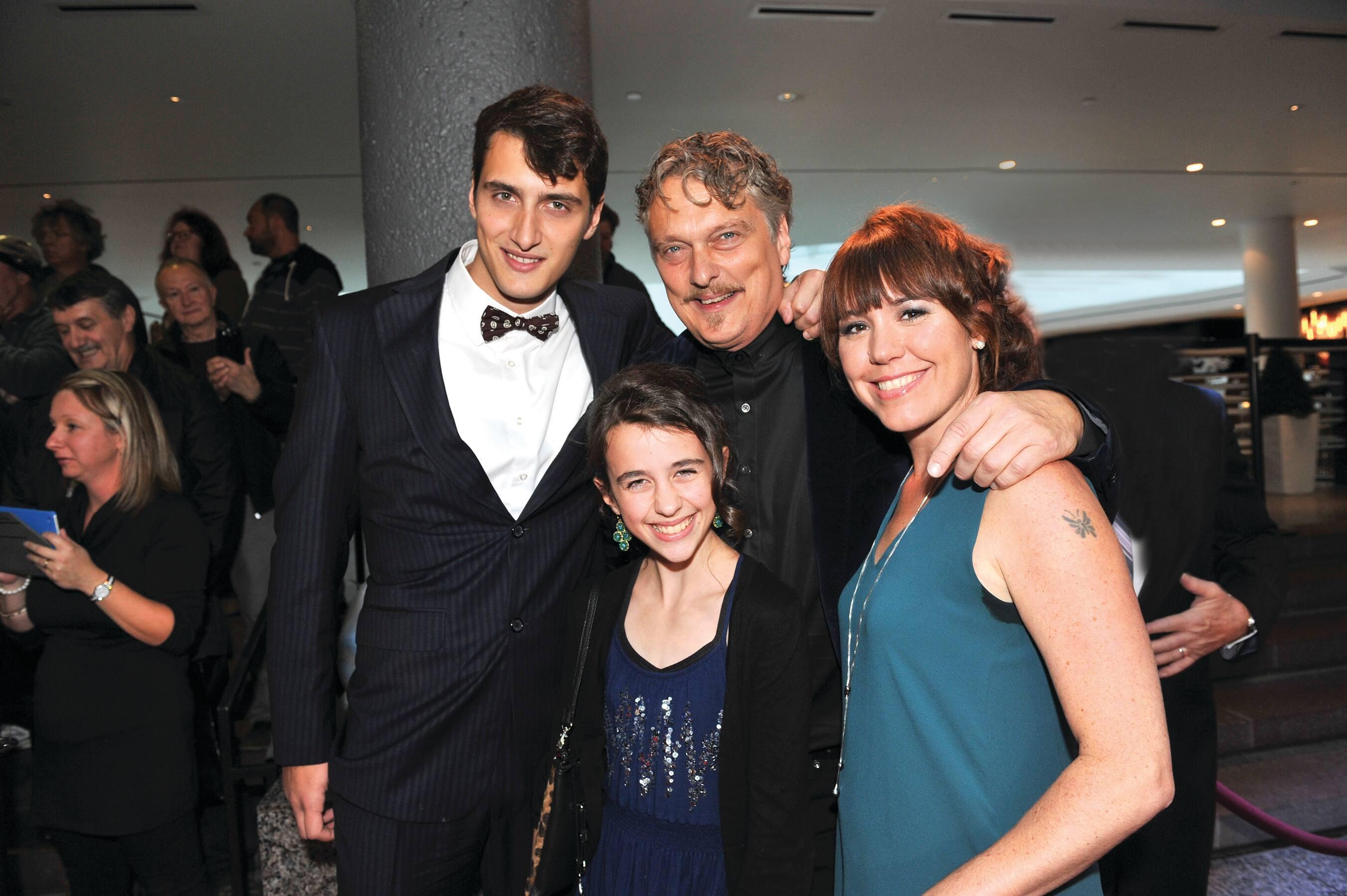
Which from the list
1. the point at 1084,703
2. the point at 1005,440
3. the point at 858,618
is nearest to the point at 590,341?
the point at 858,618

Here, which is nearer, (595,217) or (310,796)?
(310,796)

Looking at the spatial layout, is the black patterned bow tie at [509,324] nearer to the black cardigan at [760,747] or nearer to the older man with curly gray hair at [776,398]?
the older man with curly gray hair at [776,398]

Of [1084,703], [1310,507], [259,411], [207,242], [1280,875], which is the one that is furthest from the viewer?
[1310,507]

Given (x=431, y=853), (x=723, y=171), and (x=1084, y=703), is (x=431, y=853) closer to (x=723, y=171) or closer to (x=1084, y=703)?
(x=1084, y=703)

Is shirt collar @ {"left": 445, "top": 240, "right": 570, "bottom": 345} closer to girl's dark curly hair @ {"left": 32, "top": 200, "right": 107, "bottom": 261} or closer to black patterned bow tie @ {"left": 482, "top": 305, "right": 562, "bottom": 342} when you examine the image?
black patterned bow tie @ {"left": 482, "top": 305, "right": 562, "bottom": 342}

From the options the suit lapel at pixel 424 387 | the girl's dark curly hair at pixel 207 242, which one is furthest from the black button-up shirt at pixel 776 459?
the girl's dark curly hair at pixel 207 242

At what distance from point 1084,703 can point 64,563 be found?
9.24 ft

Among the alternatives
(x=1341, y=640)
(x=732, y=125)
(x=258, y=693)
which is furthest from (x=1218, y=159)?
(x=258, y=693)

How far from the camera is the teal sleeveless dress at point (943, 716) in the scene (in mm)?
1301

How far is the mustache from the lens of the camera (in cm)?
197

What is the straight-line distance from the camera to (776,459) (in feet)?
6.72

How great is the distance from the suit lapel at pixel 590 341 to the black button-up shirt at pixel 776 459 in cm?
25

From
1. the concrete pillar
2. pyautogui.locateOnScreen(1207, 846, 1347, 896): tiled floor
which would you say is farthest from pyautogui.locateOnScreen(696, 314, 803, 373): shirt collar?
the concrete pillar

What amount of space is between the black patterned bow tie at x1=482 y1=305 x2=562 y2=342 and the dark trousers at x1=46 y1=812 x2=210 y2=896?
6.74 feet
